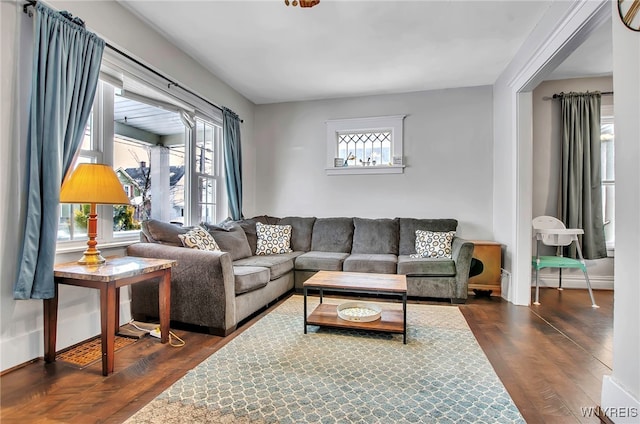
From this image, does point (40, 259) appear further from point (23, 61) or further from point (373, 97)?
point (373, 97)

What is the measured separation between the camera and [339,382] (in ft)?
5.74

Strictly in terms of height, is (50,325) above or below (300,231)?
below

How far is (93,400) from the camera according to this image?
1.57 m

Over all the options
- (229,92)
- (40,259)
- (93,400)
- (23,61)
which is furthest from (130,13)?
→ (93,400)

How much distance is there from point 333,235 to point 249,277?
5.86 feet

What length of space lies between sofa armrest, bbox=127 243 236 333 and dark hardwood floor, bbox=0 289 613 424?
146mm

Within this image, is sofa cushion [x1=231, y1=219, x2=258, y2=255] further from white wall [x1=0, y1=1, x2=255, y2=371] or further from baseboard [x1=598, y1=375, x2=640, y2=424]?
baseboard [x1=598, y1=375, x2=640, y2=424]

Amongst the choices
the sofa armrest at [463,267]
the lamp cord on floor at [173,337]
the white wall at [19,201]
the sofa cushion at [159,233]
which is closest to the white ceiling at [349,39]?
the white wall at [19,201]

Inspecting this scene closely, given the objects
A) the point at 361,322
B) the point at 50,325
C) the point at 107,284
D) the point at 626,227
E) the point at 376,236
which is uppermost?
the point at 626,227

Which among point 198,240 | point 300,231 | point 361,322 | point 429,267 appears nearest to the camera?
point 361,322

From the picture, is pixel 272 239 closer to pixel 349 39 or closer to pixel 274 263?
pixel 274 263

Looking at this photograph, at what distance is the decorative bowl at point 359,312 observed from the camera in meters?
2.40

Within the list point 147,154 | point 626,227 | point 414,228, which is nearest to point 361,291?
point 626,227

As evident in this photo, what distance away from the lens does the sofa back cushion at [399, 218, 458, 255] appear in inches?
157
